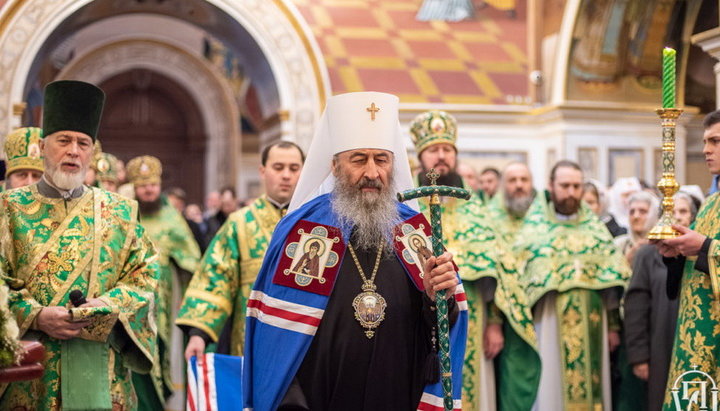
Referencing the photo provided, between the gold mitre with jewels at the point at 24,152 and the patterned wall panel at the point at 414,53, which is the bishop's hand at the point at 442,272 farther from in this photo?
the patterned wall panel at the point at 414,53

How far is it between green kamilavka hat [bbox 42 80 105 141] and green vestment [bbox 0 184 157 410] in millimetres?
262

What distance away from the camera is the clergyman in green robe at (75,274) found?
12.3ft

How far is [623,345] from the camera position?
6.11 metres

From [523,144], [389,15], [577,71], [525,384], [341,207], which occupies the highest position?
[389,15]

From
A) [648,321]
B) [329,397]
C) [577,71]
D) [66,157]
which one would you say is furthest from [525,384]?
[577,71]

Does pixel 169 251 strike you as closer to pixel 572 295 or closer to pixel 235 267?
pixel 235 267

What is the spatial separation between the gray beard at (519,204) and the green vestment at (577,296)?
0.92 meters

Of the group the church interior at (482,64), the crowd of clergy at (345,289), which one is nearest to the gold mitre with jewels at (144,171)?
the crowd of clergy at (345,289)

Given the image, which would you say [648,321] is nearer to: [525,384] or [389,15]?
[525,384]

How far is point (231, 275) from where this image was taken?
16.6 ft

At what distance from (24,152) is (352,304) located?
2.62 metres

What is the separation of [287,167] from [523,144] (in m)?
7.47

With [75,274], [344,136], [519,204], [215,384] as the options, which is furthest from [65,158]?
[519,204]

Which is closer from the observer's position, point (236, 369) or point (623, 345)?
point (236, 369)
